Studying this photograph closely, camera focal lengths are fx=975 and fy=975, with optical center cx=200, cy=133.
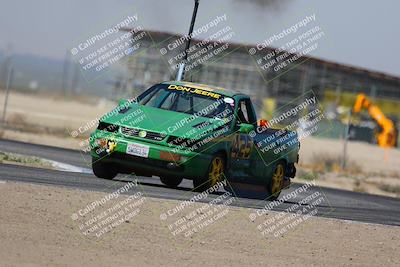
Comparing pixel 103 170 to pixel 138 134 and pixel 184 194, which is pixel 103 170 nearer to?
pixel 138 134

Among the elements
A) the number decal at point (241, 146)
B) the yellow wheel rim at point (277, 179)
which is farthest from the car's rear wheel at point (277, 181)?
the number decal at point (241, 146)

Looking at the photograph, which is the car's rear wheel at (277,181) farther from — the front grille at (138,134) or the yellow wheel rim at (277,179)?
the front grille at (138,134)

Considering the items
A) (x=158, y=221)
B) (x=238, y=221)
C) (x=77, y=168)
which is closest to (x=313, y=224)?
(x=238, y=221)

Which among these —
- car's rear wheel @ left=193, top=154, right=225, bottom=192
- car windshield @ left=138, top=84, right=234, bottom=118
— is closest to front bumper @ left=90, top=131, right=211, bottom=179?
car's rear wheel @ left=193, top=154, right=225, bottom=192

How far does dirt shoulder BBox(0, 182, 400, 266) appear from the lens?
8.58m

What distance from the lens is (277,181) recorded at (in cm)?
1644

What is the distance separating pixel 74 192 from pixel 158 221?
157 centimetres

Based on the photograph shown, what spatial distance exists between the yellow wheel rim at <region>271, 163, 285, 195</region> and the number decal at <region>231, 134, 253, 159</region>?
111 cm

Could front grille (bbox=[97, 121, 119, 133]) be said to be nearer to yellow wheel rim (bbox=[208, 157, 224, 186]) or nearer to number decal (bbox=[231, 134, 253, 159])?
yellow wheel rim (bbox=[208, 157, 224, 186])

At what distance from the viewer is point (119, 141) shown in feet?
45.2

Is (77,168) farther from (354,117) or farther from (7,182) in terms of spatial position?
(354,117)

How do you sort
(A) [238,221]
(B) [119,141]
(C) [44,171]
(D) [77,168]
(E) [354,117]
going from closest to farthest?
(A) [238,221]
(B) [119,141]
(C) [44,171]
(D) [77,168]
(E) [354,117]

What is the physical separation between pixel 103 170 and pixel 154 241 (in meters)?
5.10

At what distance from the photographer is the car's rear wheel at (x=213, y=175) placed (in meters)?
14.1
